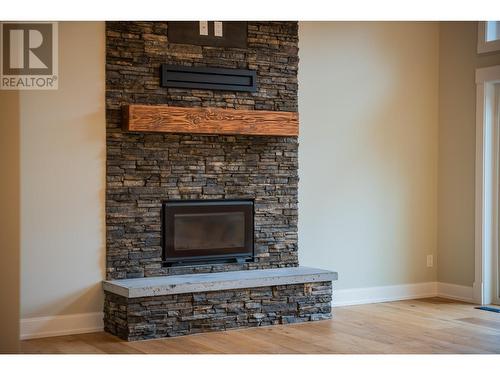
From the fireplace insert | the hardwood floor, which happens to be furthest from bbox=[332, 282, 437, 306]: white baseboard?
the fireplace insert

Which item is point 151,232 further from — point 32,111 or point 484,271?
point 484,271

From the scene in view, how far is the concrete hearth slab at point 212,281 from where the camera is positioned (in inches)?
227

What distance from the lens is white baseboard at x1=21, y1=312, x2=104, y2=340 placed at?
19.1 feet

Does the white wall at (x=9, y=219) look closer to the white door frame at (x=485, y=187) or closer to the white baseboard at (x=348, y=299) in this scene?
the white baseboard at (x=348, y=299)

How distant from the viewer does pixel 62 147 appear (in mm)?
5941

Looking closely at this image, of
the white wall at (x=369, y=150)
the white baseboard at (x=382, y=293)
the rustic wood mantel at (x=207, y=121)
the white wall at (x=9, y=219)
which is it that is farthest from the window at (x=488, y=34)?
the white wall at (x=9, y=219)

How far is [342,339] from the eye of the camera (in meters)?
5.76

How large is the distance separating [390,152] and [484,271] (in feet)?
4.50

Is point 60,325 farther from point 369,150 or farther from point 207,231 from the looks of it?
point 369,150

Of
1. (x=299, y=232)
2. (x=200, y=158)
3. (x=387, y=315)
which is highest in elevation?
(x=200, y=158)

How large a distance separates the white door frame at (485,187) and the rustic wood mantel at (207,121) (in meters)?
1.80
